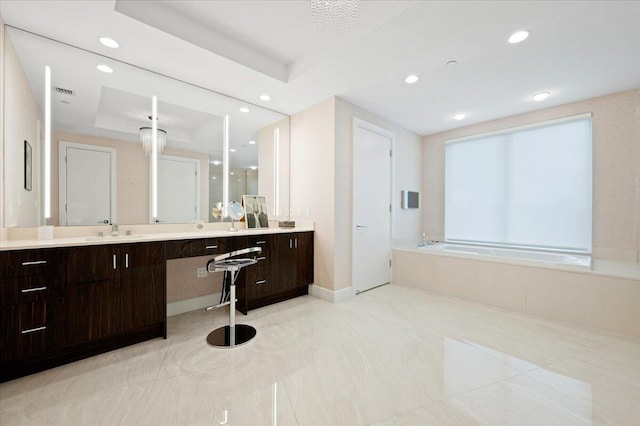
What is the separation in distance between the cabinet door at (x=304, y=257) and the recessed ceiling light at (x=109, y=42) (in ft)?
7.94

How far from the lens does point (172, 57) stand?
7.37 ft

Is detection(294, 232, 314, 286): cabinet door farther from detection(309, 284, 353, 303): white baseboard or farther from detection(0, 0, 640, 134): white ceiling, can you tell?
detection(0, 0, 640, 134): white ceiling

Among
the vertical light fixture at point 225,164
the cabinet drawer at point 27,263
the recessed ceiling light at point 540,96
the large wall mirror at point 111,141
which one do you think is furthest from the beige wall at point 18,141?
the recessed ceiling light at point 540,96

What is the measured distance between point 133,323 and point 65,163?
1.48 meters

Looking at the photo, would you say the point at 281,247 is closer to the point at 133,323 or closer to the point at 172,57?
the point at 133,323

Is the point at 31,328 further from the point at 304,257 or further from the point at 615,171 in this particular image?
the point at 615,171

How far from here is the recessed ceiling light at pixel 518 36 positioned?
2004 mm

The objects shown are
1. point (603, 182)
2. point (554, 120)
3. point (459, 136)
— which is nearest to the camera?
point (603, 182)

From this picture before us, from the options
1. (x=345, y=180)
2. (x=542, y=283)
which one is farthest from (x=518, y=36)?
(x=542, y=283)

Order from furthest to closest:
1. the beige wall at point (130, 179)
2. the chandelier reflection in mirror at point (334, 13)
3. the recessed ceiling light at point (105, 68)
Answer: the beige wall at point (130, 179) < the recessed ceiling light at point (105, 68) < the chandelier reflection in mirror at point (334, 13)

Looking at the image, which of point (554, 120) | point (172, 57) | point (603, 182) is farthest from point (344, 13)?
point (603, 182)

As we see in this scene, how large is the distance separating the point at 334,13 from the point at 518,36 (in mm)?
1498

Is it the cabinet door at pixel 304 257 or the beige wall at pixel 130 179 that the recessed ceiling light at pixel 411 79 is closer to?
the cabinet door at pixel 304 257

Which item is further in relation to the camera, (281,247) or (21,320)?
(281,247)
